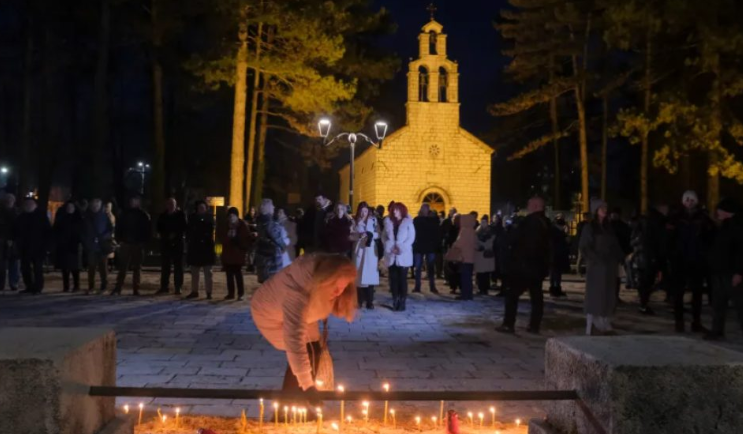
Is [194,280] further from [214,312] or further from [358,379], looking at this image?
[358,379]

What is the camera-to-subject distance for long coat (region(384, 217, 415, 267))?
11.2 metres

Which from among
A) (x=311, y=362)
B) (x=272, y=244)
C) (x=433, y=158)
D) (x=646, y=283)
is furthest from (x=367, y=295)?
(x=433, y=158)

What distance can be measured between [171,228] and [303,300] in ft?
28.8

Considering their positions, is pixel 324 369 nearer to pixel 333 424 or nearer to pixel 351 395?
pixel 333 424

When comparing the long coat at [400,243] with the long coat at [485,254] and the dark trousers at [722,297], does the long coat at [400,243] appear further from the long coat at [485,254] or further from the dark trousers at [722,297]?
the dark trousers at [722,297]

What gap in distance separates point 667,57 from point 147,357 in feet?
72.3

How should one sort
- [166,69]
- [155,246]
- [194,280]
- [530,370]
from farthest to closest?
[166,69] < [155,246] < [194,280] < [530,370]

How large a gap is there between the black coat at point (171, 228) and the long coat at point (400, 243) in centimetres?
367

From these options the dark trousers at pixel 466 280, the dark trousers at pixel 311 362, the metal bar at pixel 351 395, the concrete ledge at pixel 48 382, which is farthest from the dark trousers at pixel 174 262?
the metal bar at pixel 351 395

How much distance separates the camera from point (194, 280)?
12375mm

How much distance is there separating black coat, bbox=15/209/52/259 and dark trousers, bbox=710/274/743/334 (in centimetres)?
1058

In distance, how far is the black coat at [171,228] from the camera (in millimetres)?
12297

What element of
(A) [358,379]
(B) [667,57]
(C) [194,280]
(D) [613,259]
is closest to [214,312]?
(C) [194,280]

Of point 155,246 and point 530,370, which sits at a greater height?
point 155,246
